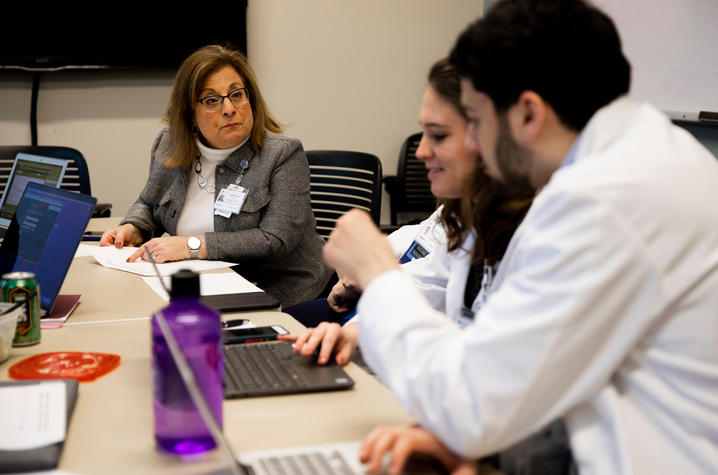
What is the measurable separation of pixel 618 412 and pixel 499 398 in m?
0.15

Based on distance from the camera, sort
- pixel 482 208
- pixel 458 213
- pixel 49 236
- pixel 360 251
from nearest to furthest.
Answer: pixel 360 251 → pixel 482 208 → pixel 458 213 → pixel 49 236

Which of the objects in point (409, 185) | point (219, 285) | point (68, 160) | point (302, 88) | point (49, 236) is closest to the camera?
point (49, 236)

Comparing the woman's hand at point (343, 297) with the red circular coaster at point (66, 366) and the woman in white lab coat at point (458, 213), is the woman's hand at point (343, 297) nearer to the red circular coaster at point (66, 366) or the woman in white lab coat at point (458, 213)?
the woman in white lab coat at point (458, 213)

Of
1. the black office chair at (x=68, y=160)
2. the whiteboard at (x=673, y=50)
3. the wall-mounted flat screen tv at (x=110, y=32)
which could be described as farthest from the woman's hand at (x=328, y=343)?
the wall-mounted flat screen tv at (x=110, y=32)

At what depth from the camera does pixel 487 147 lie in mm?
994

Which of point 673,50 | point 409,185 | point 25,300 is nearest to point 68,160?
point 25,300

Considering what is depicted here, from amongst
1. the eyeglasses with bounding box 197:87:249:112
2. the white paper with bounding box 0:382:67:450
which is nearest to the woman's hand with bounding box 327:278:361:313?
the eyeglasses with bounding box 197:87:249:112

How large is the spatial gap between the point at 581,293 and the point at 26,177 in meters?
1.56

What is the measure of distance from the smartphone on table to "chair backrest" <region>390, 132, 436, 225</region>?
10.0 feet

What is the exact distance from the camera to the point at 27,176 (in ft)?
6.15

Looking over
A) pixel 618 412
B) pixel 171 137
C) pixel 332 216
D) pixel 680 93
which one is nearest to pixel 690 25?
pixel 680 93

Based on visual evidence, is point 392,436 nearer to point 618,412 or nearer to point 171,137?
point 618,412

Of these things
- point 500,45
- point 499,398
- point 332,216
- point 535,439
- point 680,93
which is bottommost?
point 332,216

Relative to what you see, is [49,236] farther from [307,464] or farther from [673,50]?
[673,50]
